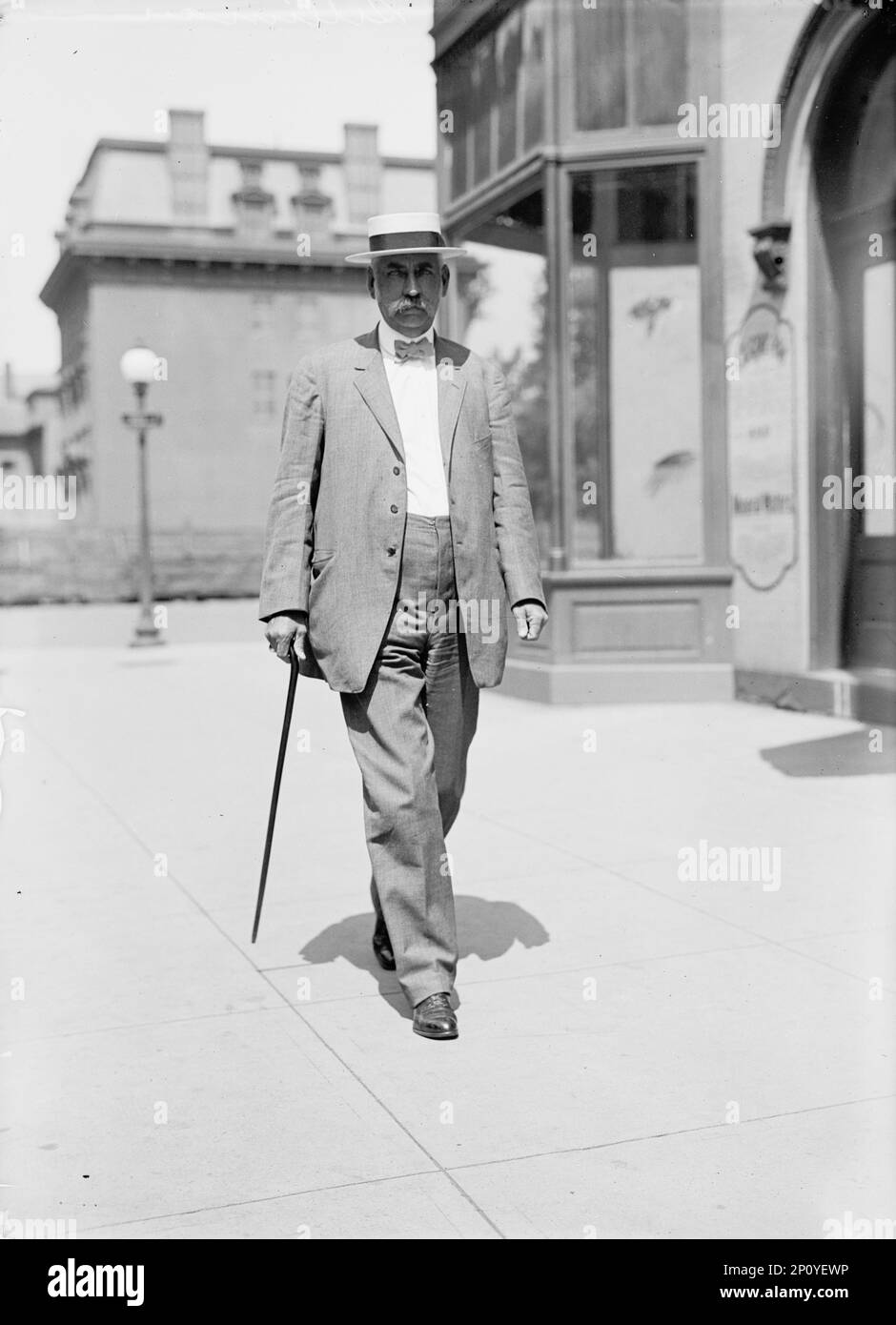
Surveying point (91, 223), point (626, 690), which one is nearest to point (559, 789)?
point (626, 690)

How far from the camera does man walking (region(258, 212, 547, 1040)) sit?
4.26m

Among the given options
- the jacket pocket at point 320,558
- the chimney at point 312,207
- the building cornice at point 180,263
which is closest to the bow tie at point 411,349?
the jacket pocket at point 320,558

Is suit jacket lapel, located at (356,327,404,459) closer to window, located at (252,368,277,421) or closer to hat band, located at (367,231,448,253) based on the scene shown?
hat band, located at (367,231,448,253)

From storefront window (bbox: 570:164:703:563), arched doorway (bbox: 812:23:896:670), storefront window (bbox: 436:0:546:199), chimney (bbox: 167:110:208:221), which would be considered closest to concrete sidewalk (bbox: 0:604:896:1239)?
arched doorway (bbox: 812:23:896:670)

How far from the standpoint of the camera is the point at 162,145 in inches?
1601

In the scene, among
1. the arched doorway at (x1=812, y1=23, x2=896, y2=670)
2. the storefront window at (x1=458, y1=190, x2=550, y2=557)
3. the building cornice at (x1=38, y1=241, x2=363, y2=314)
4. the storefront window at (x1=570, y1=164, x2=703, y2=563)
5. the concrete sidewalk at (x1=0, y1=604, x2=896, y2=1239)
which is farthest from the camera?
the building cornice at (x1=38, y1=241, x2=363, y2=314)

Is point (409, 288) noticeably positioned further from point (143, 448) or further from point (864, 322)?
point (143, 448)

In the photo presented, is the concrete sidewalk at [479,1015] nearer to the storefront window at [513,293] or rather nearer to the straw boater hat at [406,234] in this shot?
the straw boater hat at [406,234]

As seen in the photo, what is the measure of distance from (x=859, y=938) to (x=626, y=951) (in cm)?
76

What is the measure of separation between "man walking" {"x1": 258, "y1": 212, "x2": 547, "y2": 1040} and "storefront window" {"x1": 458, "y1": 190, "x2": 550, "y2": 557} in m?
7.48

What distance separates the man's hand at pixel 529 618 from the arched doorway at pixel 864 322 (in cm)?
593

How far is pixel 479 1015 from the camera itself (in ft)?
14.1

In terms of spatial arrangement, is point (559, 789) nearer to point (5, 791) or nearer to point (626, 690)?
point (5, 791)

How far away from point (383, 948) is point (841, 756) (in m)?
4.35
